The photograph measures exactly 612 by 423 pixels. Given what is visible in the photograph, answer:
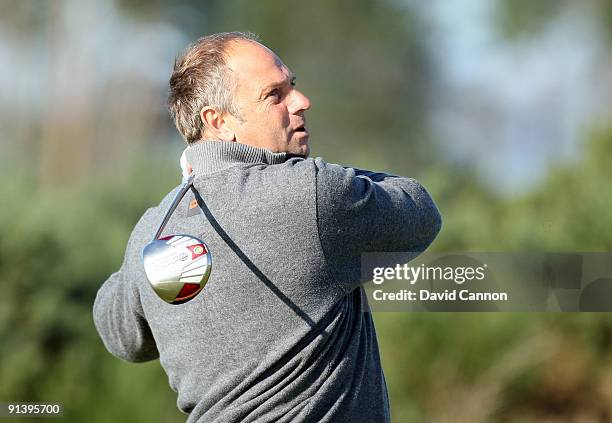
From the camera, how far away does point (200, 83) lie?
1.83 meters

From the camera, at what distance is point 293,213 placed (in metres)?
1.58

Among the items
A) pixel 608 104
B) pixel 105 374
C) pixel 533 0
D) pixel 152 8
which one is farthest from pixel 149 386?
pixel 533 0

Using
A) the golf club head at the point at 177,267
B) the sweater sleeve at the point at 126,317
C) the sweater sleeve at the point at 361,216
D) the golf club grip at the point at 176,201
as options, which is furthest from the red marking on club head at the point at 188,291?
the sweater sleeve at the point at 126,317

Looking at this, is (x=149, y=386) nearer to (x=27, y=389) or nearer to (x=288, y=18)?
(x=27, y=389)

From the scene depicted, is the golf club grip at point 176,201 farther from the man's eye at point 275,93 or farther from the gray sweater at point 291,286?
the man's eye at point 275,93

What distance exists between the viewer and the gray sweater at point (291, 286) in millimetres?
1581

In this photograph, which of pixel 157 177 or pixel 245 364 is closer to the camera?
pixel 245 364

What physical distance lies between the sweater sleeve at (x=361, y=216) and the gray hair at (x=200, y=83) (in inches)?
12.0

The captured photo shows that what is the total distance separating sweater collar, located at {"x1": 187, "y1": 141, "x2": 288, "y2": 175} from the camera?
1.72 metres

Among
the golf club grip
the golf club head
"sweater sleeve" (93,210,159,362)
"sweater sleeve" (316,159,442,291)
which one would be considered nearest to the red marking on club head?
the golf club head

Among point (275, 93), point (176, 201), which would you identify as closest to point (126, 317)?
point (176, 201)

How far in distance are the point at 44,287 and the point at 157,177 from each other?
1.20 m

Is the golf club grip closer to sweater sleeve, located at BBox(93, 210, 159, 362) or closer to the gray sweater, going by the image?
the gray sweater

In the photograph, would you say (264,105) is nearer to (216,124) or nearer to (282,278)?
(216,124)
